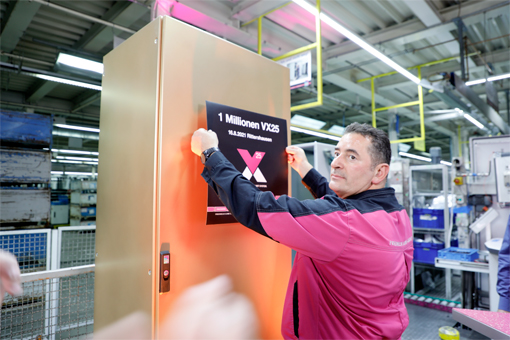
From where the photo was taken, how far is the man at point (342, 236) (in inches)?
48.9

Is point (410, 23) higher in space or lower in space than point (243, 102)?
higher

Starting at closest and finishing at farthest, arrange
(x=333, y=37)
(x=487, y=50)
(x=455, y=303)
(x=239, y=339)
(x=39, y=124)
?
(x=239, y=339) < (x=39, y=124) < (x=455, y=303) < (x=333, y=37) < (x=487, y=50)

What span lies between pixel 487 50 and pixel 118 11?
22.4ft

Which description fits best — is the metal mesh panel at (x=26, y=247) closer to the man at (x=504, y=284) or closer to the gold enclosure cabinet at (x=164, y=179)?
the gold enclosure cabinet at (x=164, y=179)

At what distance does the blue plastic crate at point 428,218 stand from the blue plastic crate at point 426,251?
1.05 feet

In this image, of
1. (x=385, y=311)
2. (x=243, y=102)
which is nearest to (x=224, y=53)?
(x=243, y=102)

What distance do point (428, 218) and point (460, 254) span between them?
1425mm

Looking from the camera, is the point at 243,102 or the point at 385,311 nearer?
the point at 385,311

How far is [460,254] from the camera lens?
14.2 ft

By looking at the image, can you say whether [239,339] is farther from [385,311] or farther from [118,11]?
[118,11]

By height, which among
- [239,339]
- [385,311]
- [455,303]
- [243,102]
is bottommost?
[455,303]

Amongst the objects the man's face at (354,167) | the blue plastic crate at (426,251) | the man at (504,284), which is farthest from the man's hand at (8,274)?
the blue plastic crate at (426,251)

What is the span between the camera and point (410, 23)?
523 centimetres

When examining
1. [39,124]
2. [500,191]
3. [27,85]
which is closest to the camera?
[500,191]
